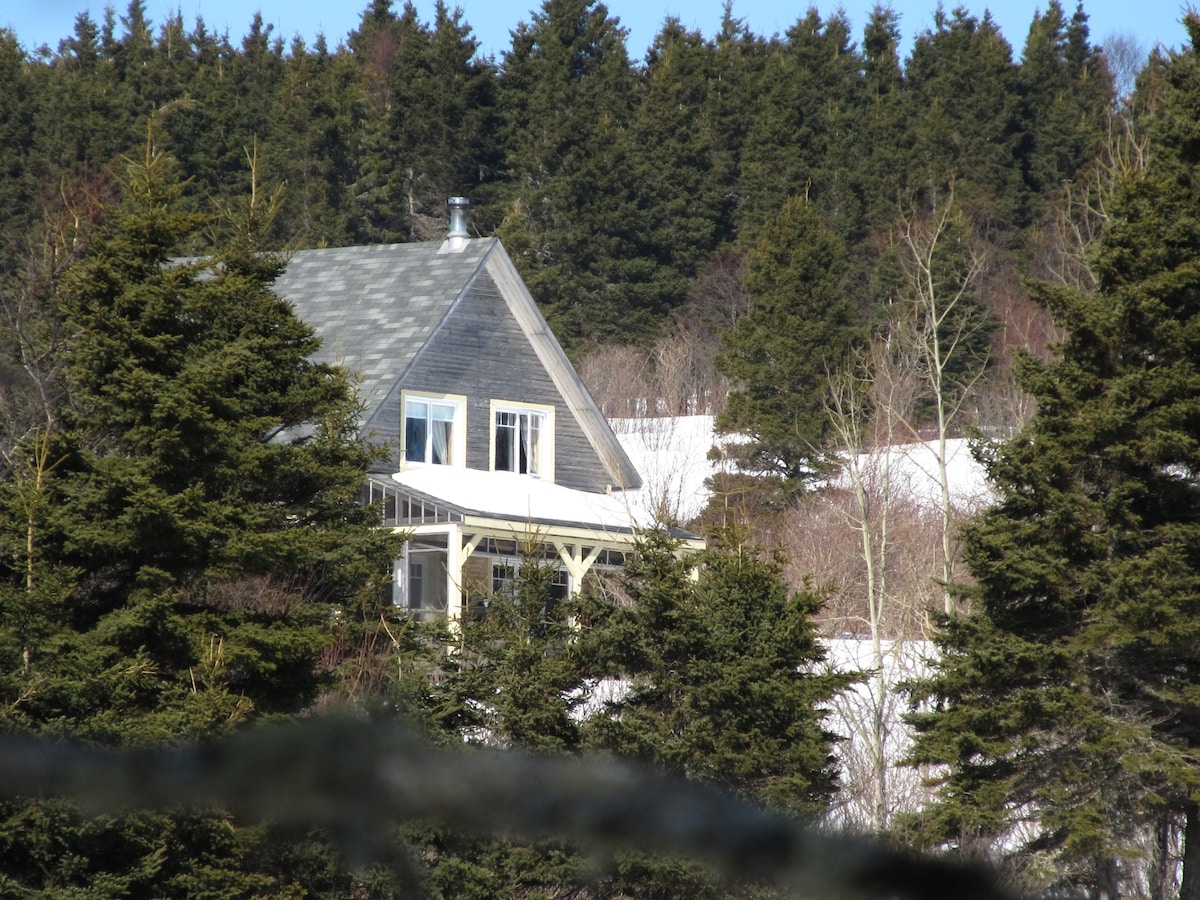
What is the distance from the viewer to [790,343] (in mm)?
38156

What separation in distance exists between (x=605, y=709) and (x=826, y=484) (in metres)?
24.1

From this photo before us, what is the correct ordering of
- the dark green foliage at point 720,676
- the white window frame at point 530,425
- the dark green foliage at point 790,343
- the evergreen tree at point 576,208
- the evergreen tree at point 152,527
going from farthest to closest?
the evergreen tree at point 576,208
the dark green foliage at point 790,343
the white window frame at point 530,425
the dark green foliage at point 720,676
the evergreen tree at point 152,527

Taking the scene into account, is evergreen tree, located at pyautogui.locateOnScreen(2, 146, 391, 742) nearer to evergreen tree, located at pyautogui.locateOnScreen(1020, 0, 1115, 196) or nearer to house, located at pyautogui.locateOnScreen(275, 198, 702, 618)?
house, located at pyautogui.locateOnScreen(275, 198, 702, 618)

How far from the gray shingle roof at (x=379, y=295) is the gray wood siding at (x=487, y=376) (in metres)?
0.31

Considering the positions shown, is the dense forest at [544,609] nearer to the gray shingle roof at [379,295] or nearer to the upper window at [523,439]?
the gray shingle roof at [379,295]

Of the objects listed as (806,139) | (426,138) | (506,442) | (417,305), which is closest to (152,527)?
(417,305)

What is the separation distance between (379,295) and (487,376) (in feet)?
7.89

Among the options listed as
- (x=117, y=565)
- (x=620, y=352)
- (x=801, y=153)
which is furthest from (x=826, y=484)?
(x=117, y=565)

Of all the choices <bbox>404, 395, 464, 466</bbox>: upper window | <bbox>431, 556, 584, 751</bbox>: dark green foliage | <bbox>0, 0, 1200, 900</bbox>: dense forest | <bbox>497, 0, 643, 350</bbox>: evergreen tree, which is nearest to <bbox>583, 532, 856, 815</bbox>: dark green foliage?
<bbox>0, 0, 1200, 900</bbox>: dense forest

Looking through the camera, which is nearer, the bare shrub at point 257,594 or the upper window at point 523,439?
the bare shrub at point 257,594

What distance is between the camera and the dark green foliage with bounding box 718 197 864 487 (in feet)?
124

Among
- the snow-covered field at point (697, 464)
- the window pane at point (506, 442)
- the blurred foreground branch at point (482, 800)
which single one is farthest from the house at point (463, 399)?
the blurred foreground branch at point (482, 800)

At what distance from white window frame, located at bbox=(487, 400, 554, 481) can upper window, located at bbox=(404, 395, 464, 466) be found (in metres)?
0.64

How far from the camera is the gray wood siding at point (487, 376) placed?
2533 centimetres
